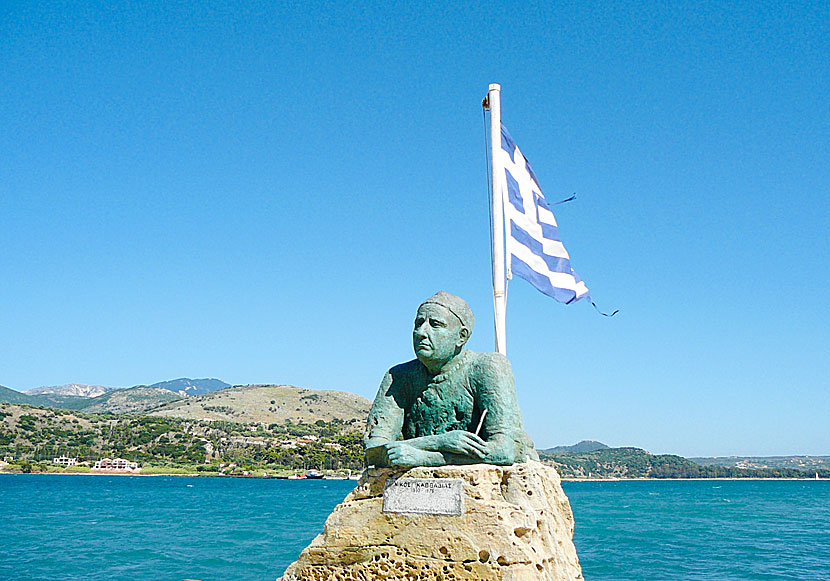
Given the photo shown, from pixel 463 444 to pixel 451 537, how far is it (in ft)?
2.22

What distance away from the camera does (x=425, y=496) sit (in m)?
6.19

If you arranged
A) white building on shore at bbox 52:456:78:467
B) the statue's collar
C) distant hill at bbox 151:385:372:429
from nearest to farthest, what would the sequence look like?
the statue's collar
white building on shore at bbox 52:456:78:467
distant hill at bbox 151:385:372:429

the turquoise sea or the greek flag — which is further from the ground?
the greek flag

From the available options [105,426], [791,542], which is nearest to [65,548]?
[791,542]

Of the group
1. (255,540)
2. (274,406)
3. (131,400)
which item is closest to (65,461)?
(274,406)

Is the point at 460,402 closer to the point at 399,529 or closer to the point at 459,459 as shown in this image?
the point at 459,459

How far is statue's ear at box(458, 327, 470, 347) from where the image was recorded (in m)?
6.69

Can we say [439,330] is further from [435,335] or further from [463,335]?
[463,335]

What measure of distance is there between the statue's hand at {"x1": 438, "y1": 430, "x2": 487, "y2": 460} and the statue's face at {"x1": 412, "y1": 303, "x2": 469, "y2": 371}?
633mm

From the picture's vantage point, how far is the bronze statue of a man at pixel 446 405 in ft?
20.6

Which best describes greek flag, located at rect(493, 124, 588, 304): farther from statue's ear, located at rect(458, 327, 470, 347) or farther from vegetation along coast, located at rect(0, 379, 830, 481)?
vegetation along coast, located at rect(0, 379, 830, 481)

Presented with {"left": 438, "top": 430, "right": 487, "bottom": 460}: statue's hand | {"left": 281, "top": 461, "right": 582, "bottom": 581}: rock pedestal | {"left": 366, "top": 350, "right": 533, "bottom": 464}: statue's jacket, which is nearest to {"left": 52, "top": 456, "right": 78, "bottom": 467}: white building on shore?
{"left": 281, "top": 461, "right": 582, "bottom": 581}: rock pedestal

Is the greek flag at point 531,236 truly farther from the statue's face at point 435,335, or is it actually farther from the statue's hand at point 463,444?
the statue's hand at point 463,444

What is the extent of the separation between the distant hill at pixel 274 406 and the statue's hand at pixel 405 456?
107208 mm
